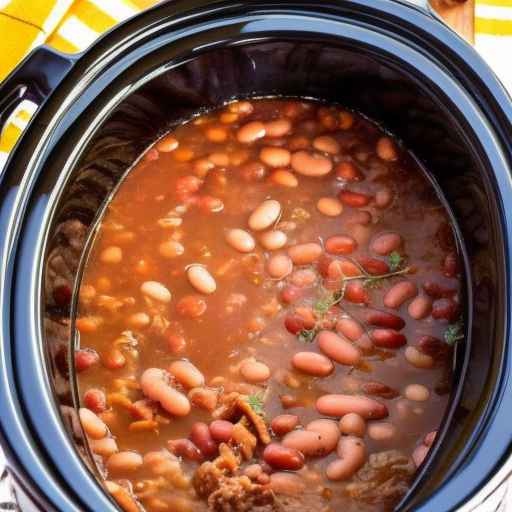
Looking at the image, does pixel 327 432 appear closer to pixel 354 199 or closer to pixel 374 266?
pixel 374 266

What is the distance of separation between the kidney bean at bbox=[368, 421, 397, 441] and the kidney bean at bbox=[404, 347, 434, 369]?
14 cm

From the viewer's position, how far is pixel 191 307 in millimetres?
1834

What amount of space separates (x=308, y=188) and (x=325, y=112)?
0.74 ft

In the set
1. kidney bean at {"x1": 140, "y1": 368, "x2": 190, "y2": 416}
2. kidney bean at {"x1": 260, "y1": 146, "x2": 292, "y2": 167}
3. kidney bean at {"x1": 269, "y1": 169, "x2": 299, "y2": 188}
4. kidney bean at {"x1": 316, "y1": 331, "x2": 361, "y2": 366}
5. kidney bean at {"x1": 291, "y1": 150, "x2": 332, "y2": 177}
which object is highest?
kidney bean at {"x1": 291, "y1": 150, "x2": 332, "y2": 177}

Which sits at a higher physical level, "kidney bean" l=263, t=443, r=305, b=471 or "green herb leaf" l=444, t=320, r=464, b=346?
"green herb leaf" l=444, t=320, r=464, b=346

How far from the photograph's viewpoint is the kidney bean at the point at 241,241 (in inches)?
74.7

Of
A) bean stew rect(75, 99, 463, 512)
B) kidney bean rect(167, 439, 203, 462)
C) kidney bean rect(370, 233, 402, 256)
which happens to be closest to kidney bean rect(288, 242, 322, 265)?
bean stew rect(75, 99, 463, 512)

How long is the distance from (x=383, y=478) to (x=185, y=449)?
367 mm

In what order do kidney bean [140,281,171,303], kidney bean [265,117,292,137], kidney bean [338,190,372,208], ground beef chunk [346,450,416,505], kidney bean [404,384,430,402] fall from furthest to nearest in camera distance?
kidney bean [265,117,292,137]
kidney bean [338,190,372,208]
kidney bean [140,281,171,303]
kidney bean [404,384,430,402]
ground beef chunk [346,450,416,505]

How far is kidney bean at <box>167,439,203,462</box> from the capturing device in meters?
1.69

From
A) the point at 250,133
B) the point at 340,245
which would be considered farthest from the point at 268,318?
the point at 250,133

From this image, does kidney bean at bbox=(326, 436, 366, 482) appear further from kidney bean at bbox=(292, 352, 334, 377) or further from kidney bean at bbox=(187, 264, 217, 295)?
kidney bean at bbox=(187, 264, 217, 295)

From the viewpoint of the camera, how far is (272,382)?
176cm

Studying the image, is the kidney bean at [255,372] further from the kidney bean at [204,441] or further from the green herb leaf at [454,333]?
the green herb leaf at [454,333]
